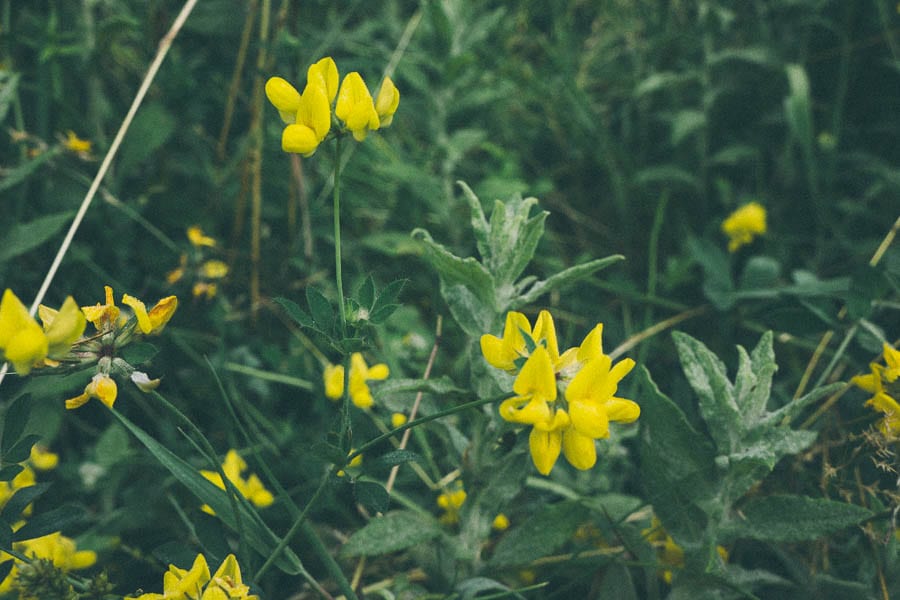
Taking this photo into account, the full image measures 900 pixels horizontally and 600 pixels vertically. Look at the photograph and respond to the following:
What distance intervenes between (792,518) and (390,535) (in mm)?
835

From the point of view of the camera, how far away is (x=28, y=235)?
79.6 inches

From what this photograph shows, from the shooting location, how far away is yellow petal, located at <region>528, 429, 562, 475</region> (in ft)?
3.80

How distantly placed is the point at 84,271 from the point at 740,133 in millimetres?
2444

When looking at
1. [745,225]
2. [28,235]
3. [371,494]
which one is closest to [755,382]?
[371,494]

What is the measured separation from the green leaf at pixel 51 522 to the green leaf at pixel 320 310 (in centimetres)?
57

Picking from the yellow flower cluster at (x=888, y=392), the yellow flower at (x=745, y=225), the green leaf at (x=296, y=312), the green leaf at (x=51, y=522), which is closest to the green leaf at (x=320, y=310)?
the green leaf at (x=296, y=312)

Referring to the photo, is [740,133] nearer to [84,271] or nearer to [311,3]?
[311,3]

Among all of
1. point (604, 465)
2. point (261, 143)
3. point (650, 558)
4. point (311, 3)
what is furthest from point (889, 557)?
point (311, 3)

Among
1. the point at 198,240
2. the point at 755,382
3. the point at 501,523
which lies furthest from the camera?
the point at 198,240

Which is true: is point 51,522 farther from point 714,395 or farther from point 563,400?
point 714,395

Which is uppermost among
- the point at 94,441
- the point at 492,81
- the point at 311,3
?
the point at 311,3

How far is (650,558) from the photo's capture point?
5.26ft

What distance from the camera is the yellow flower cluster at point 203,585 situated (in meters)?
1.19

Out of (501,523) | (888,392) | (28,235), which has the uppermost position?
(28,235)
